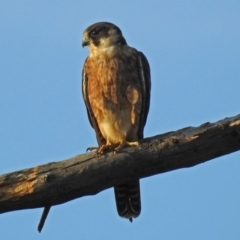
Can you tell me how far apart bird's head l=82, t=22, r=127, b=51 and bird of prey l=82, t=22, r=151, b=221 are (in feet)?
0.39

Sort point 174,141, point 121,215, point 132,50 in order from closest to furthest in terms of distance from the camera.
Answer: point 174,141, point 121,215, point 132,50

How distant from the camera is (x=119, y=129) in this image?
20.9 feet

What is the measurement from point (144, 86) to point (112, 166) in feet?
6.38

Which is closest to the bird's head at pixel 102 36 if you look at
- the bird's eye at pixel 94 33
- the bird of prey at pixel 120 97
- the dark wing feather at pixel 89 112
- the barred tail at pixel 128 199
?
the bird's eye at pixel 94 33

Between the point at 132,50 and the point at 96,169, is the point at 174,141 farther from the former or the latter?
the point at 132,50

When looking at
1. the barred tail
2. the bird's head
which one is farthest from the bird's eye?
the barred tail

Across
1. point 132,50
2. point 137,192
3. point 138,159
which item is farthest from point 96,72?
Result: point 138,159

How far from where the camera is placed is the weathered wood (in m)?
4.25

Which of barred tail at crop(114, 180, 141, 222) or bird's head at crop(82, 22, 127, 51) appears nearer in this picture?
barred tail at crop(114, 180, 141, 222)

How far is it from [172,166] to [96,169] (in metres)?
0.53

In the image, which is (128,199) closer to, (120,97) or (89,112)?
(120,97)

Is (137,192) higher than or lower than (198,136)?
higher

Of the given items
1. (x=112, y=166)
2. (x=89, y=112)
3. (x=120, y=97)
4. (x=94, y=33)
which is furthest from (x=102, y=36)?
(x=112, y=166)

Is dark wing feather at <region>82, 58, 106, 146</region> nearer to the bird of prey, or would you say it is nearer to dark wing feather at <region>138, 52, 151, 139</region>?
the bird of prey
